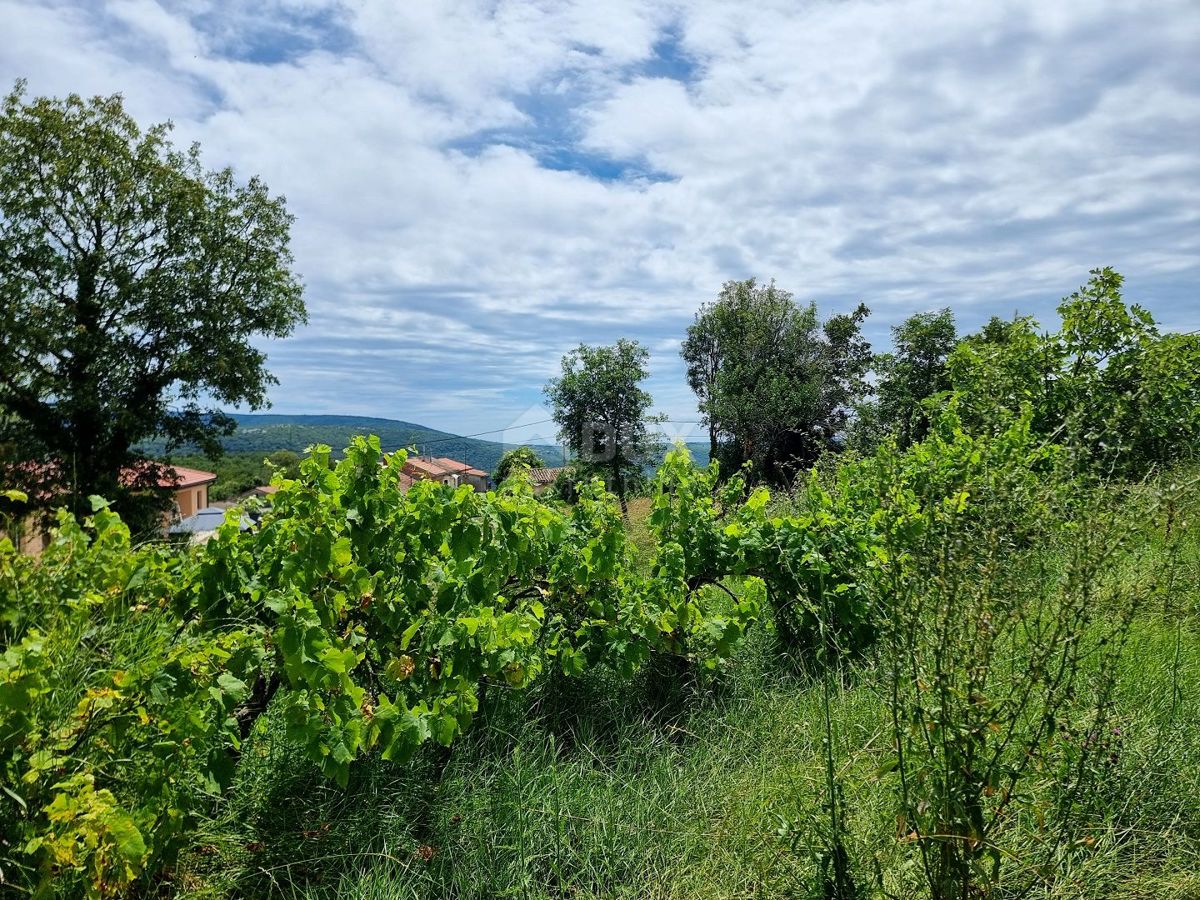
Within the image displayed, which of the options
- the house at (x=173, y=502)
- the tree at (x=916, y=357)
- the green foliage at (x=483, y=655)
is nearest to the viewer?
the green foliage at (x=483, y=655)

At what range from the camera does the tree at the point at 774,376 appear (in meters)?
26.9

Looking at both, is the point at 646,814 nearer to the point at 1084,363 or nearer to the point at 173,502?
the point at 1084,363

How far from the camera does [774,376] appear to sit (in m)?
27.1

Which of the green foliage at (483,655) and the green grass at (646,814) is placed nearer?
the green foliage at (483,655)

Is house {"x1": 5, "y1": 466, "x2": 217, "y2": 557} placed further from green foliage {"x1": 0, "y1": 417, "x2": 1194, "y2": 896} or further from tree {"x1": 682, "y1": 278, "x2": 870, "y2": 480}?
tree {"x1": 682, "y1": 278, "x2": 870, "y2": 480}

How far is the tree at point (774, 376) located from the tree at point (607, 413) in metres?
2.96

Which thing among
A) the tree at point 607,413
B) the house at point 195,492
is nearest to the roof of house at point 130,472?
the tree at point 607,413

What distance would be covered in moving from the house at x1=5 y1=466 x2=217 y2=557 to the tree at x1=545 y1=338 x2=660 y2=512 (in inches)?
568

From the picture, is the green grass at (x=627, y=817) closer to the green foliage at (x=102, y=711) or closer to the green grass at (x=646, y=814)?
the green grass at (x=646, y=814)

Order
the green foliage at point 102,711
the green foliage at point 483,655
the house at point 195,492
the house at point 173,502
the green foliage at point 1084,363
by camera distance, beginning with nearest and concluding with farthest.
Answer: the green foliage at point 102,711 < the green foliage at point 483,655 < the house at point 173,502 < the green foliage at point 1084,363 < the house at point 195,492

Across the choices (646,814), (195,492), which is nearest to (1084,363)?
(646,814)

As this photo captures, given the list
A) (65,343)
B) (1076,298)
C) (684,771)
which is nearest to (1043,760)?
(684,771)

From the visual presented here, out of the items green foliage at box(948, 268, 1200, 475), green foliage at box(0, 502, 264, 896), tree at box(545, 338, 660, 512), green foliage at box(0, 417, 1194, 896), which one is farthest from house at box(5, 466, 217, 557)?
tree at box(545, 338, 660, 512)

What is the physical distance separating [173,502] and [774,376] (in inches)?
833
